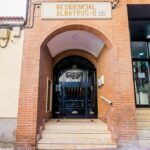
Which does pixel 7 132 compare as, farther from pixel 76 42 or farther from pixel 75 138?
pixel 76 42

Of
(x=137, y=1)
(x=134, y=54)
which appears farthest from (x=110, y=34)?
(x=134, y=54)

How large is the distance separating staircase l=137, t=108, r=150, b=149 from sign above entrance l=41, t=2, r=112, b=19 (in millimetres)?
3524

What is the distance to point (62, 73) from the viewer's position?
869cm

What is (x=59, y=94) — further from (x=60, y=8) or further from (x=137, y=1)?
(x=137, y=1)

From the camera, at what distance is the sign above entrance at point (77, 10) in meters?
5.93

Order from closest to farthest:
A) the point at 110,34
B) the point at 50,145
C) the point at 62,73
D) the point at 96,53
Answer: the point at 50,145 < the point at 110,34 < the point at 96,53 < the point at 62,73

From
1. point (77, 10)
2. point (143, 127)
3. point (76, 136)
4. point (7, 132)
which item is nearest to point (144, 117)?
point (143, 127)

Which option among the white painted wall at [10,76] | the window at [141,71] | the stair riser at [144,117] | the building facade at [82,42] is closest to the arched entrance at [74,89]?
the building facade at [82,42]

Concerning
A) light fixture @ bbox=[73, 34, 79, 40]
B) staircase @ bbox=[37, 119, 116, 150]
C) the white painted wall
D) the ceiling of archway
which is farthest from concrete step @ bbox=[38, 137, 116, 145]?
light fixture @ bbox=[73, 34, 79, 40]

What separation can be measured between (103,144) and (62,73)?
415 cm

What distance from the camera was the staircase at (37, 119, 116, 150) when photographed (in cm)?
526

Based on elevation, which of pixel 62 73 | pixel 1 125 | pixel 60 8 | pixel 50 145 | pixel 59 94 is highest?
pixel 60 8

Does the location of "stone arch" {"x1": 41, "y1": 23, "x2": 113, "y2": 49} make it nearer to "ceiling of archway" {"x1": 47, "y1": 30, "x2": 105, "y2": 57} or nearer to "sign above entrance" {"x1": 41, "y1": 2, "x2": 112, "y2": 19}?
"sign above entrance" {"x1": 41, "y1": 2, "x2": 112, "y2": 19}

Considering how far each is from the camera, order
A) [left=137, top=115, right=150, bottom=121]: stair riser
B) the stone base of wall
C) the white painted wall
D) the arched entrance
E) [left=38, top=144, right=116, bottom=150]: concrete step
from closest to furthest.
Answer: [left=38, top=144, right=116, bottom=150]: concrete step
the stone base of wall
the white painted wall
[left=137, top=115, right=150, bottom=121]: stair riser
the arched entrance
